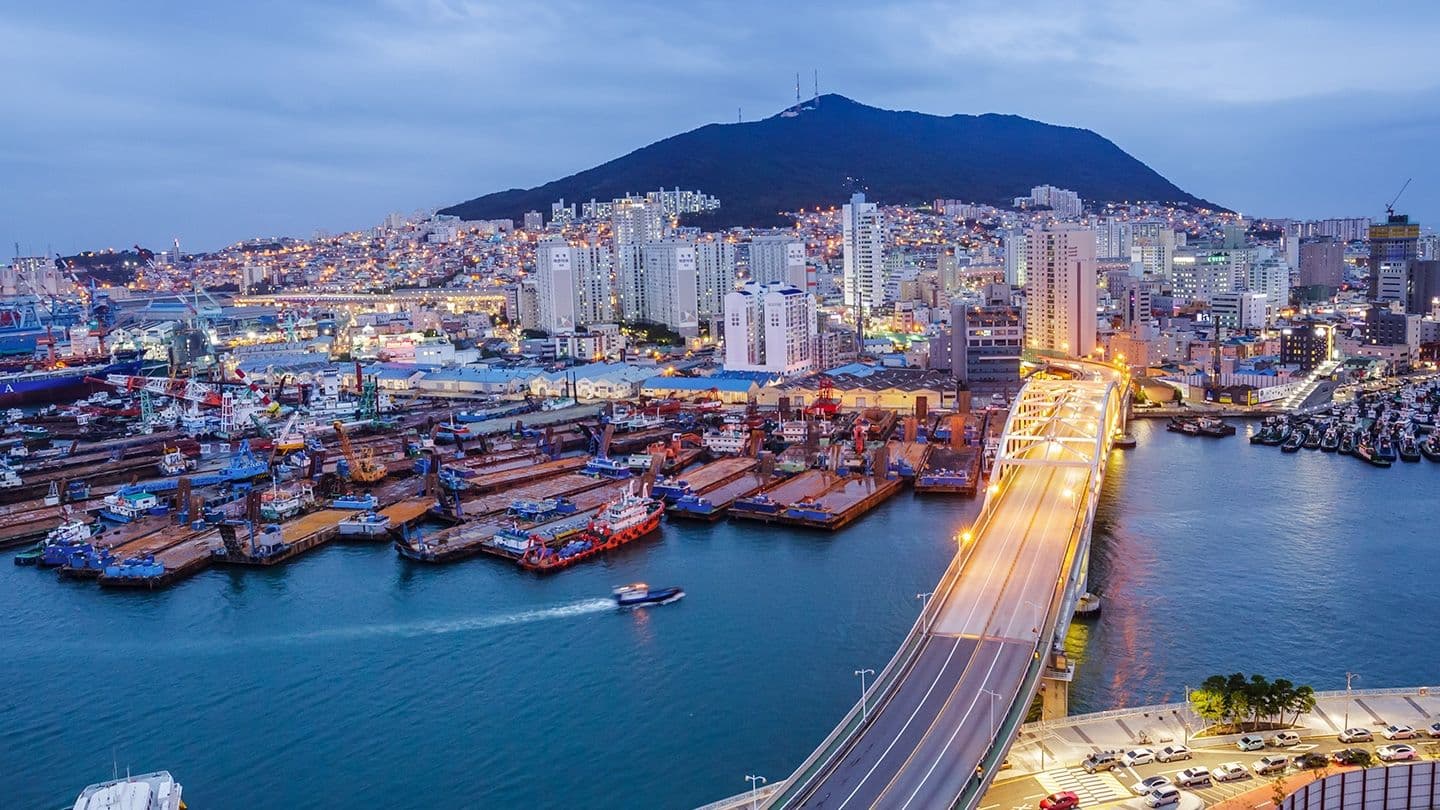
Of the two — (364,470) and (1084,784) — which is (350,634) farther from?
(1084,784)

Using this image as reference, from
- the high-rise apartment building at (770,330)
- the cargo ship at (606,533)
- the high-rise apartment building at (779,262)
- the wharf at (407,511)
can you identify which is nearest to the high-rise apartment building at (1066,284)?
the high-rise apartment building at (770,330)

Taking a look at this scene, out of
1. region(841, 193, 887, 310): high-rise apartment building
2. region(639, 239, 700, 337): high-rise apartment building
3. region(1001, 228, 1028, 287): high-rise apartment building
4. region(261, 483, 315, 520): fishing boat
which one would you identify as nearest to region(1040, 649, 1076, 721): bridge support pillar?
region(261, 483, 315, 520): fishing boat

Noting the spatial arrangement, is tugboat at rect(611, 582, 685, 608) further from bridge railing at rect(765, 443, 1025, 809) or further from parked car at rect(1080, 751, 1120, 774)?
parked car at rect(1080, 751, 1120, 774)

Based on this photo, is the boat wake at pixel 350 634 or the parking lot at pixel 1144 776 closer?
the parking lot at pixel 1144 776

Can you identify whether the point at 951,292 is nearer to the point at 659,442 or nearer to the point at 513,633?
the point at 659,442

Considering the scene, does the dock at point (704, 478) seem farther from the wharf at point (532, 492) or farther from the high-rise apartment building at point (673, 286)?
the high-rise apartment building at point (673, 286)

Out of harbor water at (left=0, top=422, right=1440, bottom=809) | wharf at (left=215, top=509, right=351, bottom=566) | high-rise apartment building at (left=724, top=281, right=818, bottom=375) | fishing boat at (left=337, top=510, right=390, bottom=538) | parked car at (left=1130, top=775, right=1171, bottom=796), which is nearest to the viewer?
parked car at (left=1130, top=775, right=1171, bottom=796)
